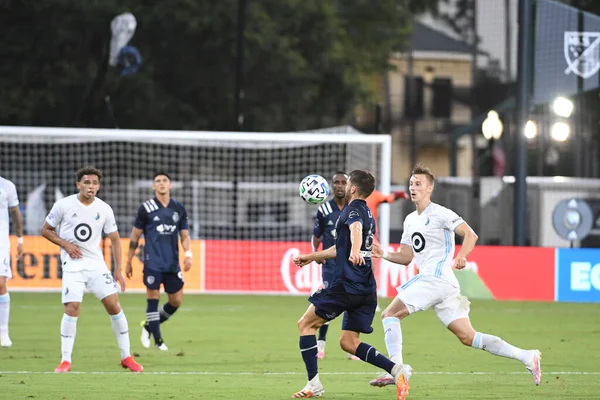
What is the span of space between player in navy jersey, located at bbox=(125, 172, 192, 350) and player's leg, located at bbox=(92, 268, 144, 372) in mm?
2198

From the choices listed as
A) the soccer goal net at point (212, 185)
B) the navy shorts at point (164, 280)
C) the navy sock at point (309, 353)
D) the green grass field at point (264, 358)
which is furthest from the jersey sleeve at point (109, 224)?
the soccer goal net at point (212, 185)

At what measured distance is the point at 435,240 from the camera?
11273mm

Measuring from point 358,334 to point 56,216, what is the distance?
12.5 ft

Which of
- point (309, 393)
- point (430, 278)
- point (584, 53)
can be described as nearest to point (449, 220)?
point (430, 278)

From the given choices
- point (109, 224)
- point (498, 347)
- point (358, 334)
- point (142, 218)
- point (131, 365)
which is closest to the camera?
point (358, 334)

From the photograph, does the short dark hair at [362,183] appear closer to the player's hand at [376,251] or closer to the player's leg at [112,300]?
the player's hand at [376,251]

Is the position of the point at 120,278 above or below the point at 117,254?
below

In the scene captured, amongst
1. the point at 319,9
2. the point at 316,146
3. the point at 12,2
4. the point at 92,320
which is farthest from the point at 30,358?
the point at 319,9

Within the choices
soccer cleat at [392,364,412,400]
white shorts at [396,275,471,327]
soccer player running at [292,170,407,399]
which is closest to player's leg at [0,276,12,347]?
soccer player running at [292,170,407,399]

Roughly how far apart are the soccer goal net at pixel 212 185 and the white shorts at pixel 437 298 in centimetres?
1132

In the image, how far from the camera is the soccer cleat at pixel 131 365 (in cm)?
1291

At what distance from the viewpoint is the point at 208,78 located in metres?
34.5

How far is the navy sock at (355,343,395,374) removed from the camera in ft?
34.8

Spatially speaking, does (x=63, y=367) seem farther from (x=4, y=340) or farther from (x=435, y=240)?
(x=435, y=240)
